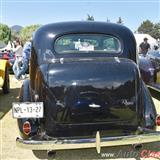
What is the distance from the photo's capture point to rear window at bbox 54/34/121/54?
21.2ft

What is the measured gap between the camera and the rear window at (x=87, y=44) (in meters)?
6.48

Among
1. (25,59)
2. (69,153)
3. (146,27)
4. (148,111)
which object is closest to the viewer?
(148,111)

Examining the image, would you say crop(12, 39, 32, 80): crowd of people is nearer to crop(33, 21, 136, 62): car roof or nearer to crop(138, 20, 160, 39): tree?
crop(33, 21, 136, 62): car roof

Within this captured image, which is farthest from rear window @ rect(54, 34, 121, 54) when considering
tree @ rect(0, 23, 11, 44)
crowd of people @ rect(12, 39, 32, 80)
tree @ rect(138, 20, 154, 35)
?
tree @ rect(0, 23, 11, 44)

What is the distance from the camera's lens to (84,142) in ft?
16.6

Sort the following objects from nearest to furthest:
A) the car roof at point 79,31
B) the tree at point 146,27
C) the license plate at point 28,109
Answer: the license plate at point 28,109 → the car roof at point 79,31 → the tree at point 146,27

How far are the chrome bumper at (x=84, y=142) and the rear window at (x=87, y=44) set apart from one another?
5.63ft

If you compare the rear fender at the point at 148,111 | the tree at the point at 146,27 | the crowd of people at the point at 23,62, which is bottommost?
the tree at the point at 146,27

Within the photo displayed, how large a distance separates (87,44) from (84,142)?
1991mm

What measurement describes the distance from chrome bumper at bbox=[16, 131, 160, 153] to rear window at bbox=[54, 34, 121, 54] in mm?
1717

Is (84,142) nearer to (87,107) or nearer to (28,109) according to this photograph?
(87,107)

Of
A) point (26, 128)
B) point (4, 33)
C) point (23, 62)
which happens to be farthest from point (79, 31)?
point (4, 33)

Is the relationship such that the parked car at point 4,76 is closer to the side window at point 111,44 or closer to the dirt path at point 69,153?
the dirt path at point 69,153

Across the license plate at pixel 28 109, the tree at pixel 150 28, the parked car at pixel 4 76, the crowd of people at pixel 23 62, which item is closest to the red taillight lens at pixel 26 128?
the license plate at pixel 28 109
